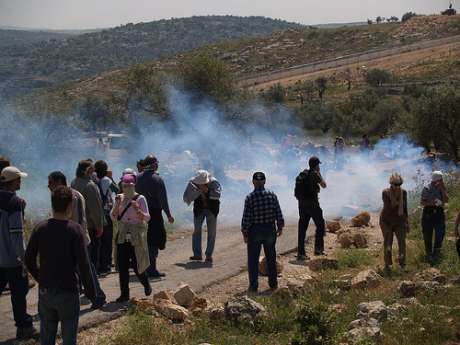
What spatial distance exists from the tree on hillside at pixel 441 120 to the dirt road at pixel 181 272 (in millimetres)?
13614

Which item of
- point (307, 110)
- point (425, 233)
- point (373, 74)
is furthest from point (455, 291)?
point (373, 74)

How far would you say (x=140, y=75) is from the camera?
34156 mm

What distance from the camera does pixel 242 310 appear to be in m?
7.86

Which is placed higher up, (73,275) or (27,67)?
(27,67)

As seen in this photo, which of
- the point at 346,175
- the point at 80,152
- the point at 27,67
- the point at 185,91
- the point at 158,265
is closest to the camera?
the point at 158,265

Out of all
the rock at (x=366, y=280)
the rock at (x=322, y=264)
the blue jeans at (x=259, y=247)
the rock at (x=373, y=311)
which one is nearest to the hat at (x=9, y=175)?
the blue jeans at (x=259, y=247)

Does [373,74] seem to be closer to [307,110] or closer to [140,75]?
[307,110]

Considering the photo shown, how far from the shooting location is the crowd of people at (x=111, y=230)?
5.58 meters

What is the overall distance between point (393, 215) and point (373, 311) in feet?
10.3

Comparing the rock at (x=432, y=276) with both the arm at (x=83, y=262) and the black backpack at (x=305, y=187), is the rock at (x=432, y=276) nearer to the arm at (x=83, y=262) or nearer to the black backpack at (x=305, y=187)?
the black backpack at (x=305, y=187)

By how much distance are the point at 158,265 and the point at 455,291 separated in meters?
4.77

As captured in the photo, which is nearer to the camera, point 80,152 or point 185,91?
point 80,152

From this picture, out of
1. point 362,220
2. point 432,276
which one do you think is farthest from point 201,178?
point 362,220

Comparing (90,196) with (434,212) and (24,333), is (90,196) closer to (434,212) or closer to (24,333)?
(24,333)
